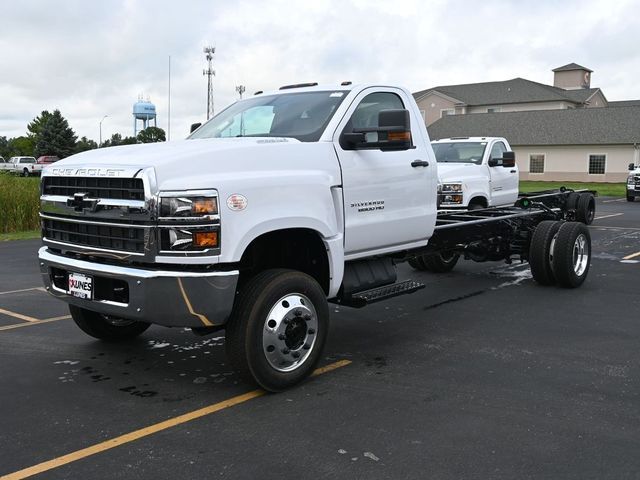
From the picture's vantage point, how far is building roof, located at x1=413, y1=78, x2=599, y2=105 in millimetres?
63812

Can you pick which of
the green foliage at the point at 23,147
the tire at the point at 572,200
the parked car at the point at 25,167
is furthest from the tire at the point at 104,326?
the green foliage at the point at 23,147

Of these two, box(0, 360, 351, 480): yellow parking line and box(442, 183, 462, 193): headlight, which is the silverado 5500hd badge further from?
box(442, 183, 462, 193): headlight

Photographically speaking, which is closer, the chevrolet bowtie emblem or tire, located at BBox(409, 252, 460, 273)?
the chevrolet bowtie emblem

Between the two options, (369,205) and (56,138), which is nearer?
(369,205)

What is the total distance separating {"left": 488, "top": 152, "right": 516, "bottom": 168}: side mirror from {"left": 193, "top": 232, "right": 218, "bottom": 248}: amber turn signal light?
10.3m

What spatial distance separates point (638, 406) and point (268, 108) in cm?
388

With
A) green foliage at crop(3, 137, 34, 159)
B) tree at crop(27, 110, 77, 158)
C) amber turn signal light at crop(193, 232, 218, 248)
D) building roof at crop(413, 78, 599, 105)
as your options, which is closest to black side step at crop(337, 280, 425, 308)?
amber turn signal light at crop(193, 232, 218, 248)

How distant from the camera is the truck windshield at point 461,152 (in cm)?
1446

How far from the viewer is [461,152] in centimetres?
1473

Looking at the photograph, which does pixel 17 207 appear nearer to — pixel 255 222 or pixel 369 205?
pixel 369 205

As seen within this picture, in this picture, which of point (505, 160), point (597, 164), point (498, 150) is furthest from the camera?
point (597, 164)

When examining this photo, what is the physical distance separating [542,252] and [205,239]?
5.97 m

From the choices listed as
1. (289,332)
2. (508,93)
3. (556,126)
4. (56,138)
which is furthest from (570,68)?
(289,332)

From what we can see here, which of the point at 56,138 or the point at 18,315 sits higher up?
the point at 56,138
